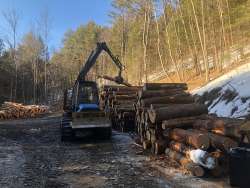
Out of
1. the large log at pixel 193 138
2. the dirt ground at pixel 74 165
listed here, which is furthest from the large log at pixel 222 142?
the dirt ground at pixel 74 165

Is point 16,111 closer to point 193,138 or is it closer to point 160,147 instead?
point 160,147

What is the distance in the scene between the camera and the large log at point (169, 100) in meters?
13.3

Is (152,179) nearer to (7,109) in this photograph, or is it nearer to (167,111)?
(167,111)

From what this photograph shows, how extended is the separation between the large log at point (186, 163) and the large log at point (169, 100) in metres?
2.32

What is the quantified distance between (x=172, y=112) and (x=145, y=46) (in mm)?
22395

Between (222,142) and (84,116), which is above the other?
(84,116)

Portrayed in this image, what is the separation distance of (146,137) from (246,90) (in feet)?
17.9

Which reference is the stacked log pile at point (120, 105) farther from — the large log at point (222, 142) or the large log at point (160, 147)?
the large log at point (222, 142)

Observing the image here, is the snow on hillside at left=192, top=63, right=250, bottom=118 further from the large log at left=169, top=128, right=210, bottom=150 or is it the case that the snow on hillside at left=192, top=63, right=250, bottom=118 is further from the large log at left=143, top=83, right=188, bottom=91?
the large log at left=169, top=128, right=210, bottom=150

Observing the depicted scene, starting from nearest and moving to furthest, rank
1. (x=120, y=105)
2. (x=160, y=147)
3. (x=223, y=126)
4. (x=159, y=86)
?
(x=223, y=126) < (x=160, y=147) < (x=159, y=86) < (x=120, y=105)

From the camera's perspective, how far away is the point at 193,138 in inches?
376

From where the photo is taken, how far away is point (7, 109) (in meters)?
31.5

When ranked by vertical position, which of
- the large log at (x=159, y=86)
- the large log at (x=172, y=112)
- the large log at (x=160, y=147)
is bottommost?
the large log at (x=160, y=147)

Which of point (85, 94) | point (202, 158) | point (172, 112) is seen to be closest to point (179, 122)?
point (172, 112)
